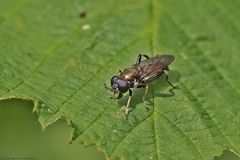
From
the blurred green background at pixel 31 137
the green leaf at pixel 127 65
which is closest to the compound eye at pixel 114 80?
the green leaf at pixel 127 65

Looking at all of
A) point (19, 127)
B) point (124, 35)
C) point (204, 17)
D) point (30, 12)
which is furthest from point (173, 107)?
point (19, 127)

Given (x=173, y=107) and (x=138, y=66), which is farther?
(x=138, y=66)

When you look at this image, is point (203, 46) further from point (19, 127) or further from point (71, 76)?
point (19, 127)

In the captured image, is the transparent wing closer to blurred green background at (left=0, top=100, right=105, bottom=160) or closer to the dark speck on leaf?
the dark speck on leaf

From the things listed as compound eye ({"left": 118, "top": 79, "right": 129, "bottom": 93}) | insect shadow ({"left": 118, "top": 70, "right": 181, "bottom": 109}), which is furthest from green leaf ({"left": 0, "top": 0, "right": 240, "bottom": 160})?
compound eye ({"left": 118, "top": 79, "right": 129, "bottom": 93})

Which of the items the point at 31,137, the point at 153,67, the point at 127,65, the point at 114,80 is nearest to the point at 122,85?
the point at 114,80

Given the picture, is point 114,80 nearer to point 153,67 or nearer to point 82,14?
point 153,67

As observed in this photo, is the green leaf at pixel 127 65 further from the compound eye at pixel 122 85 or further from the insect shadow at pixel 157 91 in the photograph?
the compound eye at pixel 122 85
